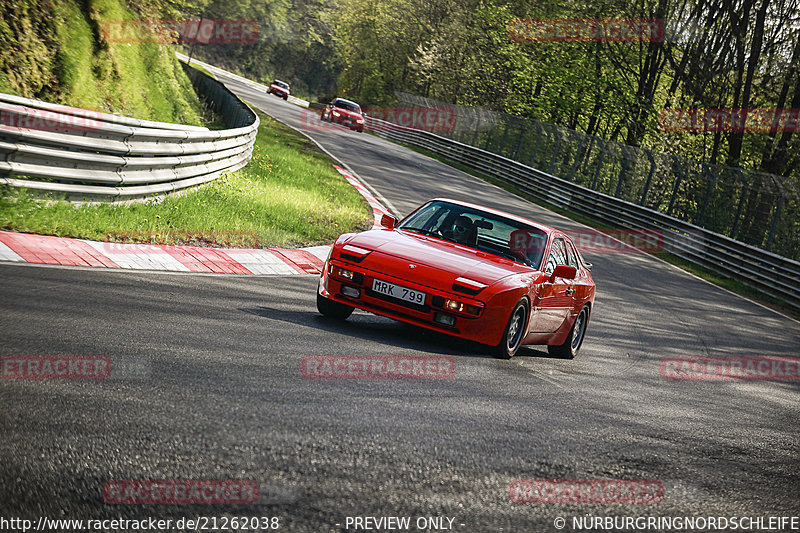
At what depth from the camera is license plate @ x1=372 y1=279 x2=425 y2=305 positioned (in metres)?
7.34

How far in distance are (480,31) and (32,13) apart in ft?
149

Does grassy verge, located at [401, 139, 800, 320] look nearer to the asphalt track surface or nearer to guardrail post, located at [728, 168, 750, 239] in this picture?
guardrail post, located at [728, 168, 750, 239]

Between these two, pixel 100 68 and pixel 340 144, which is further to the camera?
pixel 340 144

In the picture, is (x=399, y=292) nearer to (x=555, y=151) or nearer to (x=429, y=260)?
(x=429, y=260)

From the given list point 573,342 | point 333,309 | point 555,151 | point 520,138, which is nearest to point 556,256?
point 573,342

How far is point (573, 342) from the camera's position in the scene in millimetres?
9680

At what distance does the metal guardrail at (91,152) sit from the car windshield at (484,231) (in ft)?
12.1

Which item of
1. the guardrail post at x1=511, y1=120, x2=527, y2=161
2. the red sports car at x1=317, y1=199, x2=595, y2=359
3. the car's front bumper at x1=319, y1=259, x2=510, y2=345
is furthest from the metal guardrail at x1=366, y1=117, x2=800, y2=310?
the car's front bumper at x1=319, y1=259, x2=510, y2=345

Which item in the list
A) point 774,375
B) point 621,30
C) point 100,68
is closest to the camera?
point 774,375

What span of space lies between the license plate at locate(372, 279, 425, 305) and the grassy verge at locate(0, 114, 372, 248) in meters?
3.63

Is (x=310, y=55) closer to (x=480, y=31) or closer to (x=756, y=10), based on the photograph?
(x=480, y=31)

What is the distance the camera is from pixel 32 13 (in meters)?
12.3

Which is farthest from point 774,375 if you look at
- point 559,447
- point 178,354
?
point 178,354

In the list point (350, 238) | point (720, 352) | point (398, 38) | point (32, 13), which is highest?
point (398, 38)
